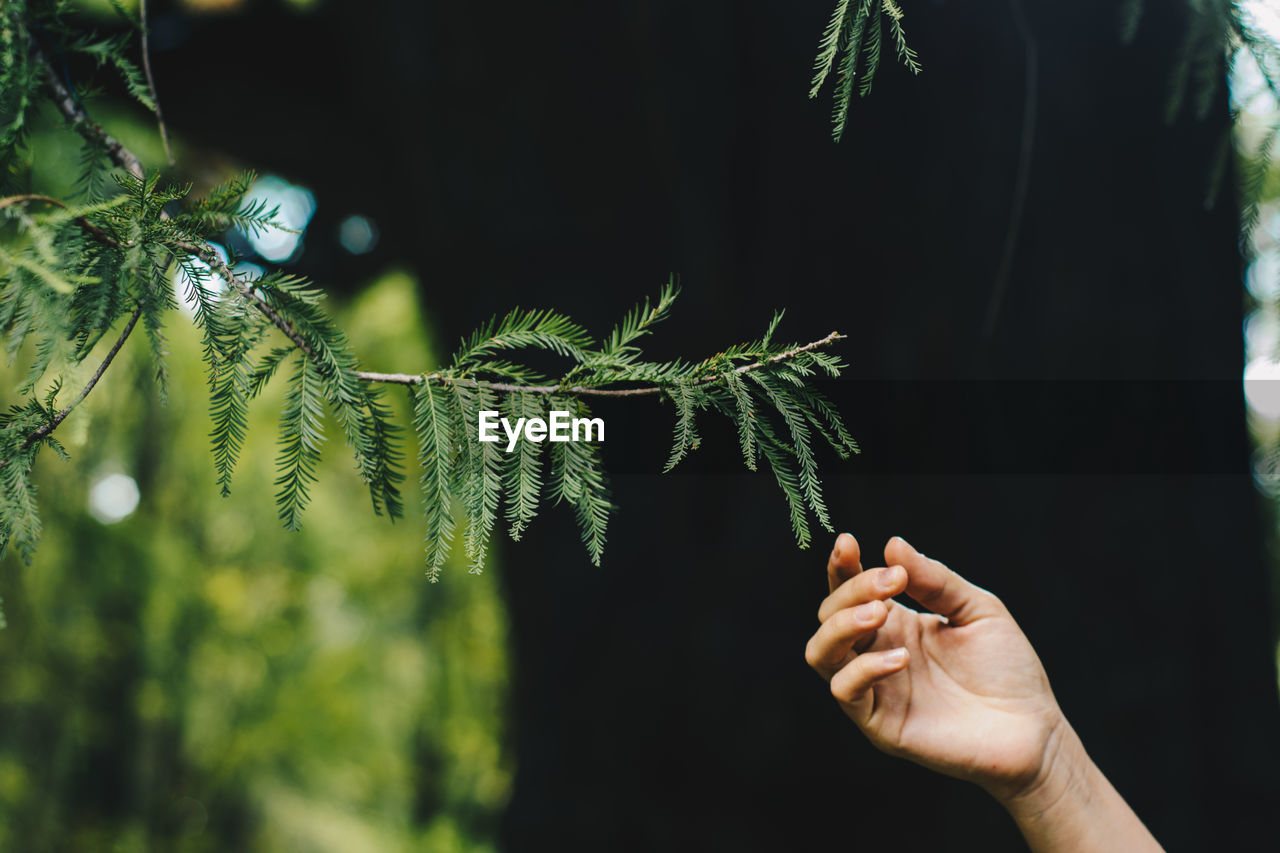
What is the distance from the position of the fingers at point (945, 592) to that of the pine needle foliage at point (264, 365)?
0.29 meters

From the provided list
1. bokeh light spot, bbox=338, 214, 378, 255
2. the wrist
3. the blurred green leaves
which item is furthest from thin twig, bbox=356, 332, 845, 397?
bokeh light spot, bbox=338, 214, 378, 255

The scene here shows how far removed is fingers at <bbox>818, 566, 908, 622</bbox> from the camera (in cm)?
91

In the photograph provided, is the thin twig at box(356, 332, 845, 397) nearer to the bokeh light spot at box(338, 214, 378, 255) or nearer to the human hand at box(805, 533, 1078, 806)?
the human hand at box(805, 533, 1078, 806)

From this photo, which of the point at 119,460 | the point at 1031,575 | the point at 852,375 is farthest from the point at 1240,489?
the point at 119,460

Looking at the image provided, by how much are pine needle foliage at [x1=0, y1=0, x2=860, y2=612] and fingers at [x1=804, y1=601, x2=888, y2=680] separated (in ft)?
0.56

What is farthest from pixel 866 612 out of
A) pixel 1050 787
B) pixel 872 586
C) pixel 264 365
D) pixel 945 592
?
pixel 264 365

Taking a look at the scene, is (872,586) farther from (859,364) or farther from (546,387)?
(859,364)

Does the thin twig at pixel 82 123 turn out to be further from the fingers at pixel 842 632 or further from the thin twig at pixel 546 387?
the fingers at pixel 842 632

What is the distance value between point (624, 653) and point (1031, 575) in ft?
3.43

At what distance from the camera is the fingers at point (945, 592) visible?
3.39ft

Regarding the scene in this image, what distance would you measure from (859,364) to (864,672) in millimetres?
1037

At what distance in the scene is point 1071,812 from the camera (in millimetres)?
1062

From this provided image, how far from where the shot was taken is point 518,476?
Answer: 0.81 meters

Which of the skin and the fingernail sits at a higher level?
the fingernail
